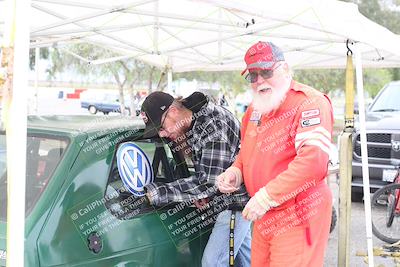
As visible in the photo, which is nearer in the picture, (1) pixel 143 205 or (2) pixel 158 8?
(1) pixel 143 205

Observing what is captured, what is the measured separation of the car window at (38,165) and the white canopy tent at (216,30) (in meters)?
0.70

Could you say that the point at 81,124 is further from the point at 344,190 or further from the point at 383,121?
the point at 383,121

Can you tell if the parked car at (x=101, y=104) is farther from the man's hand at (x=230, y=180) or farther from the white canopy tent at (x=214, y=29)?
the man's hand at (x=230, y=180)

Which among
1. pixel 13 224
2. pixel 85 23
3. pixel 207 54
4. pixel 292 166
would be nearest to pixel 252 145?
pixel 292 166

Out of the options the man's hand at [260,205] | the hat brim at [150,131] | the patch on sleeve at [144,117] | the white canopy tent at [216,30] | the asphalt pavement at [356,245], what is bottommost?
the asphalt pavement at [356,245]

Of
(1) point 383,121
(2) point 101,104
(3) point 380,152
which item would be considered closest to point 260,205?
(3) point 380,152

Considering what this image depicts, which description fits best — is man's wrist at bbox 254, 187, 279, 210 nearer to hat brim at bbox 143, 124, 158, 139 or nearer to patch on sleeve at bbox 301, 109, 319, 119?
patch on sleeve at bbox 301, 109, 319, 119

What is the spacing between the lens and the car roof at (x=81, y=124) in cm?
292

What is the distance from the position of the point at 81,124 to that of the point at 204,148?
29.5 inches

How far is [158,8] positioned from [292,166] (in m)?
2.28

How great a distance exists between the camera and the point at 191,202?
3.31 meters

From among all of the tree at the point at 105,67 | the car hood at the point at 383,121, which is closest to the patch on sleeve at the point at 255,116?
the car hood at the point at 383,121

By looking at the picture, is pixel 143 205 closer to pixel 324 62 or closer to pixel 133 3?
pixel 133 3

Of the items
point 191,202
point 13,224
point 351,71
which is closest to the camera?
point 13,224
